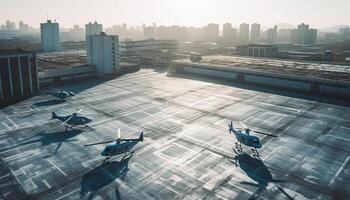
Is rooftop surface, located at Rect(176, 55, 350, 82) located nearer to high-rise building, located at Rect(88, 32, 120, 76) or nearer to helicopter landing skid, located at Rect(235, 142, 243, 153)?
high-rise building, located at Rect(88, 32, 120, 76)

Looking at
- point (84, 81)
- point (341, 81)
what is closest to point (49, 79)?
point (84, 81)

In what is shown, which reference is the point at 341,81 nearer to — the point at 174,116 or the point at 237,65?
the point at 237,65

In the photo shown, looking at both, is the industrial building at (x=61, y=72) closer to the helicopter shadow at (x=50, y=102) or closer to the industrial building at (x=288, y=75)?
the helicopter shadow at (x=50, y=102)

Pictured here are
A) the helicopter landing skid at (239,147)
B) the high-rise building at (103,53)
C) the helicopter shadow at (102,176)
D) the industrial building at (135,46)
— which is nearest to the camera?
the helicopter shadow at (102,176)

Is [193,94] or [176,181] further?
[193,94]

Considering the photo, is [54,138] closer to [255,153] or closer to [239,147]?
[239,147]

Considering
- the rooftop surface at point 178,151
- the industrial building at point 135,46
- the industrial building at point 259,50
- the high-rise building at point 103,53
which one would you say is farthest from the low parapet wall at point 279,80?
the industrial building at point 135,46
